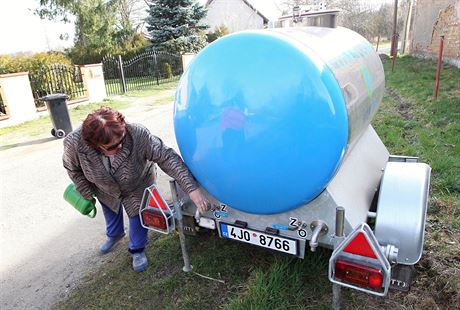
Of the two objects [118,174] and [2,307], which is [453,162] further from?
[2,307]

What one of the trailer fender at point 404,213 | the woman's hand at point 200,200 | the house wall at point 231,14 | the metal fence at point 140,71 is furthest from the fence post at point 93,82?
the house wall at point 231,14

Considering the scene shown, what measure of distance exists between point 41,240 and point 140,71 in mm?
16036

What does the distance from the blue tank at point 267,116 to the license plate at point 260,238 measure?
0.21m

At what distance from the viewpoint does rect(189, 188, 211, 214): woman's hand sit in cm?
229

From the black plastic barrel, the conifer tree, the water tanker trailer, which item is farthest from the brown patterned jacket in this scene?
the conifer tree

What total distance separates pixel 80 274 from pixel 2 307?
0.58 meters

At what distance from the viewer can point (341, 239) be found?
1.86 m

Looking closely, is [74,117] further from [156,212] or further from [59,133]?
[156,212]

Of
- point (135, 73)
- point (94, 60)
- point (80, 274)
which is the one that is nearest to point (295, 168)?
point (80, 274)

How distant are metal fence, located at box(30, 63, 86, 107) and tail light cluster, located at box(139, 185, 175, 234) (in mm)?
10181

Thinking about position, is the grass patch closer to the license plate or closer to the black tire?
the black tire

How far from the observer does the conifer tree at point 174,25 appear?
2088cm

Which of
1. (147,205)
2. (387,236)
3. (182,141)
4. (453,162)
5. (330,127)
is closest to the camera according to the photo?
(330,127)

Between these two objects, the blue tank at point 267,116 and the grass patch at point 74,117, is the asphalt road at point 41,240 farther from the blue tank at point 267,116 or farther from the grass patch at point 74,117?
the grass patch at point 74,117
